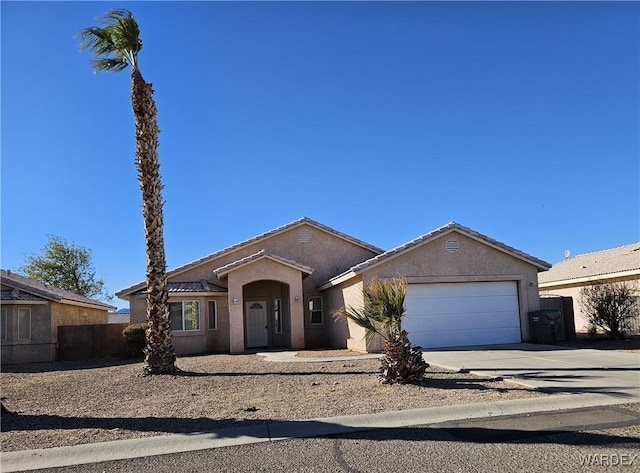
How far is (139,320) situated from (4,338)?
17.1ft

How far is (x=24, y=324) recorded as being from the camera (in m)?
21.8

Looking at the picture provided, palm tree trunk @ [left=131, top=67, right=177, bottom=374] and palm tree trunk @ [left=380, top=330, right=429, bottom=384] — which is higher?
palm tree trunk @ [left=131, top=67, right=177, bottom=374]

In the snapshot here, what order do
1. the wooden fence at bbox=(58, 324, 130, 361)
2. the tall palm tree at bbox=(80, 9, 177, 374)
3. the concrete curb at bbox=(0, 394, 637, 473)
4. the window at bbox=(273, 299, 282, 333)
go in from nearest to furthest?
1. the concrete curb at bbox=(0, 394, 637, 473)
2. the tall palm tree at bbox=(80, 9, 177, 374)
3. the wooden fence at bbox=(58, 324, 130, 361)
4. the window at bbox=(273, 299, 282, 333)

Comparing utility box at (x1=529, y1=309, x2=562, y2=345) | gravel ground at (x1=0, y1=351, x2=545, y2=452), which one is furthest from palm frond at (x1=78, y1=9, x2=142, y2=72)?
utility box at (x1=529, y1=309, x2=562, y2=345)

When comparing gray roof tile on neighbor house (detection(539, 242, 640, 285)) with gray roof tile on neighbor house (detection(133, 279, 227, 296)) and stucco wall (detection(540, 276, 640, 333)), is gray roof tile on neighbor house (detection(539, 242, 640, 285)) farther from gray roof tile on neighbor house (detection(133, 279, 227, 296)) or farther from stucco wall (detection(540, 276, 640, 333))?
gray roof tile on neighbor house (detection(133, 279, 227, 296))

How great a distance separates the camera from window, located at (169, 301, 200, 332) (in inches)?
853

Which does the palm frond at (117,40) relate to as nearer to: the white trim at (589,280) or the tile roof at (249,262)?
the tile roof at (249,262)

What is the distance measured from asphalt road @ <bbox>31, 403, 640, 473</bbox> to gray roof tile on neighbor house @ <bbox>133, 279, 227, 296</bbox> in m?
15.6

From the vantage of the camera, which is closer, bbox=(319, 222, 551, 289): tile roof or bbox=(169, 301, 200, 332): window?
bbox=(319, 222, 551, 289): tile roof

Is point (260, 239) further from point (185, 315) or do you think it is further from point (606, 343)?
point (606, 343)

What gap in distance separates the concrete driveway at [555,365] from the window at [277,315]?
9.00m

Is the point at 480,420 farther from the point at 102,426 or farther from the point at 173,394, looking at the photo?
the point at 173,394

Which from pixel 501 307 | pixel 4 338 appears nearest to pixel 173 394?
pixel 501 307

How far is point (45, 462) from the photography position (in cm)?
613
